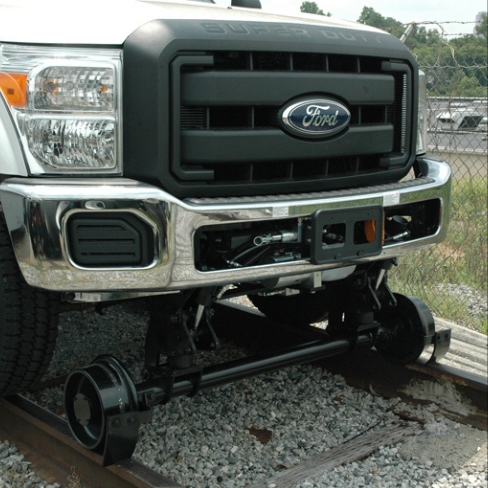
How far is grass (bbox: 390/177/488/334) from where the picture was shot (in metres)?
5.76

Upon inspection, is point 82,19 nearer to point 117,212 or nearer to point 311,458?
point 117,212

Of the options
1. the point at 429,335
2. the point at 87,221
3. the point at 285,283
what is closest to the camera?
the point at 87,221

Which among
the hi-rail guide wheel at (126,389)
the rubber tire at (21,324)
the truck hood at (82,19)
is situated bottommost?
the hi-rail guide wheel at (126,389)

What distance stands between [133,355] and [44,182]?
218cm

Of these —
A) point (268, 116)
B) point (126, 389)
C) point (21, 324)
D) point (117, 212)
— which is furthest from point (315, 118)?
point (21, 324)

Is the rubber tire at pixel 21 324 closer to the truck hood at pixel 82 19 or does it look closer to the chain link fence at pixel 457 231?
the truck hood at pixel 82 19

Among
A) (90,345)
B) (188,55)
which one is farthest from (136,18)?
(90,345)

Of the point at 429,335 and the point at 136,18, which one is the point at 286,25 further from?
the point at 429,335

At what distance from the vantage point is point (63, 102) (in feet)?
8.51

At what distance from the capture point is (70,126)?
103 inches

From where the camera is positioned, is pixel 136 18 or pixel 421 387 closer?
pixel 136 18

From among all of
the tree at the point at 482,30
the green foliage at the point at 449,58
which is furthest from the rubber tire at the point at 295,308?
the tree at the point at 482,30

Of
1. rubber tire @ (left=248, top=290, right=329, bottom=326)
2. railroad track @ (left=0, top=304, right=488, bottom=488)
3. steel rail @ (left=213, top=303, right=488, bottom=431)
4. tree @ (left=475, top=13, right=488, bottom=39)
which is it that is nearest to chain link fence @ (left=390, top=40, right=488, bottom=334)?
tree @ (left=475, top=13, right=488, bottom=39)

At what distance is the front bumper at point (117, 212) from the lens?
2551 millimetres
